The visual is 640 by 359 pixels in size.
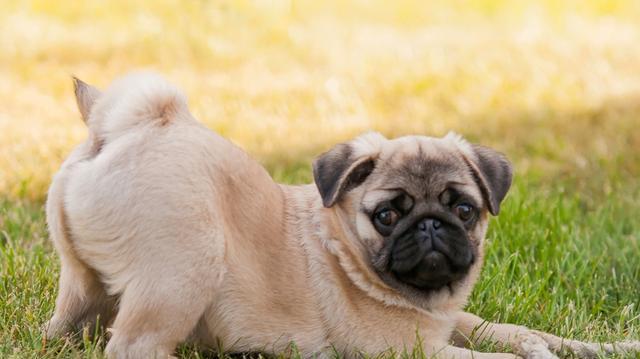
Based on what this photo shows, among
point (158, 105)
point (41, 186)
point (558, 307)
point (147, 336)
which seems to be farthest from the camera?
point (41, 186)

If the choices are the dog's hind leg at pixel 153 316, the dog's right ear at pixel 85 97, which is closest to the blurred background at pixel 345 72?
the dog's right ear at pixel 85 97

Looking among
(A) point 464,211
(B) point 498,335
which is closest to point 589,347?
(B) point 498,335

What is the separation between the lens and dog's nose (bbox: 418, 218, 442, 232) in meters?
4.16

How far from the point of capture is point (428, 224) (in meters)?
4.16

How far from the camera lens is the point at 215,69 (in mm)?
10508

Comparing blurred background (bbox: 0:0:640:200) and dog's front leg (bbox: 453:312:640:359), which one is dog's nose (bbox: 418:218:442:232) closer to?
dog's front leg (bbox: 453:312:640:359)

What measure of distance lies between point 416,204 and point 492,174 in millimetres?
418

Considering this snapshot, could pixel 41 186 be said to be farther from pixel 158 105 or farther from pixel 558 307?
Answer: pixel 558 307

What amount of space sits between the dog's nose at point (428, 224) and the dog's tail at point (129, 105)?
41.6 inches

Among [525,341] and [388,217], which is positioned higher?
[388,217]

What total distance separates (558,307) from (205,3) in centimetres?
812

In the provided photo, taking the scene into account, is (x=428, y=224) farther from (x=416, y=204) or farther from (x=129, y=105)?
(x=129, y=105)

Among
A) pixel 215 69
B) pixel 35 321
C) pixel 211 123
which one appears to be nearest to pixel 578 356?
pixel 35 321

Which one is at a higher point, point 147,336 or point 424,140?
point 424,140
